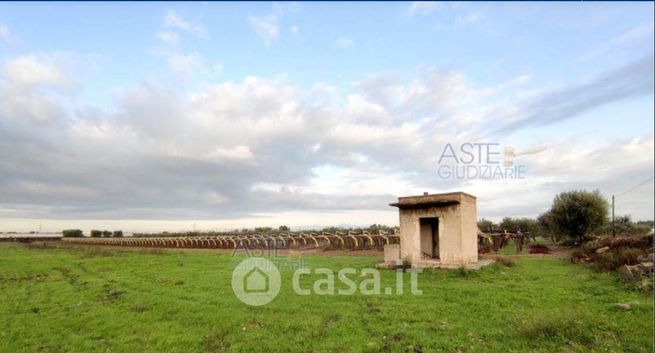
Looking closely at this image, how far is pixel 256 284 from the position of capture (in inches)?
516

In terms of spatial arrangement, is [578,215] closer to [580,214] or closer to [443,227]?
[580,214]

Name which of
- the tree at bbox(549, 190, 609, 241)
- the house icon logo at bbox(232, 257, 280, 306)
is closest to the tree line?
the tree at bbox(549, 190, 609, 241)

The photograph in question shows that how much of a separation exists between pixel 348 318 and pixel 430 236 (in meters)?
12.3

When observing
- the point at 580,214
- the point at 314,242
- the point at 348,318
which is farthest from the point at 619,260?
the point at 314,242

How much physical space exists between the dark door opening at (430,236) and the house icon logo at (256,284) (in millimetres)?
7600

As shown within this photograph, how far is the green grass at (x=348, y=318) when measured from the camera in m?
7.27

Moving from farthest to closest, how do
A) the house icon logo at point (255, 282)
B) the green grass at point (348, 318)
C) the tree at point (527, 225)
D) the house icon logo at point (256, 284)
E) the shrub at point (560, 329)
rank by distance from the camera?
the tree at point (527, 225) < the house icon logo at point (255, 282) < the house icon logo at point (256, 284) < the green grass at point (348, 318) < the shrub at point (560, 329)

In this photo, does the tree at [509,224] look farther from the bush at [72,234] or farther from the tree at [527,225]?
the bush at [72,234]

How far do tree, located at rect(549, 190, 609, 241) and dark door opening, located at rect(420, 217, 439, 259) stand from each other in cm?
1586

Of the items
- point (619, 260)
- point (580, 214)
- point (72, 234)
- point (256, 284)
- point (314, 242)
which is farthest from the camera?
point (72, 234)

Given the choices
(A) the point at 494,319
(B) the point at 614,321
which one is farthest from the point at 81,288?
(B) the point at 614,321

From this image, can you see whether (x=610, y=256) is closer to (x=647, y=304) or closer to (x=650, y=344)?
(x=647, y=304)

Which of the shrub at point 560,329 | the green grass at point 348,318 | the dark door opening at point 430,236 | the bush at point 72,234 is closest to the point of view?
the shrub at point 560,329

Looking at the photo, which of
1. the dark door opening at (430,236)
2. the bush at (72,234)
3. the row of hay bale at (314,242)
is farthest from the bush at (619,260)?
the bush at (72,234)
